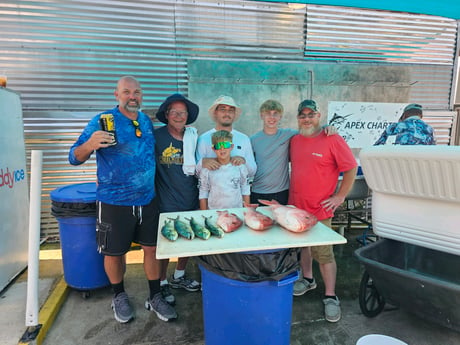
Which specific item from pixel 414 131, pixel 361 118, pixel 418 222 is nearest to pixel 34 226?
pixel 418 222

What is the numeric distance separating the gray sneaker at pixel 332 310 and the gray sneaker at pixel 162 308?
4.93ft

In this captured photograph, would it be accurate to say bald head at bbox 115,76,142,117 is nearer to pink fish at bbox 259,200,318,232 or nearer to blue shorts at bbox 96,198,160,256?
blue shorts at bbox 96,198,160,256

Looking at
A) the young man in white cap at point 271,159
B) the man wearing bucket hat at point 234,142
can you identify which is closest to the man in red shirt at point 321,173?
the young man in white cap at point 271,159

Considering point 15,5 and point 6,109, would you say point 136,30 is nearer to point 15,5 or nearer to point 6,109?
point 15,5

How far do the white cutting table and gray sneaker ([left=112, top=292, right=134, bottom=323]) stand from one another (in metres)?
1.42

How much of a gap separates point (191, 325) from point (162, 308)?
329 millimetres

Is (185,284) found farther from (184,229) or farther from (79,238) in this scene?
(184,229)

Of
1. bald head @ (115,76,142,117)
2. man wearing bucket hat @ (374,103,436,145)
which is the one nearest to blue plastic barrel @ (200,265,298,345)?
bald head @ (115,76,142,117)

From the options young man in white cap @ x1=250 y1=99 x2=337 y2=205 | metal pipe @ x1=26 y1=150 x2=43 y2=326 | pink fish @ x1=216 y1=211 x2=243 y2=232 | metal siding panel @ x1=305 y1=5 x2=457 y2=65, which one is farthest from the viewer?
metal siding panel @ x1=305 y1=5 x2=457 y2=65

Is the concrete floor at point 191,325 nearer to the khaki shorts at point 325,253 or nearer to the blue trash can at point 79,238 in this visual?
the blue trash can at point 79,238

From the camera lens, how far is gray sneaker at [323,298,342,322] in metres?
2.69

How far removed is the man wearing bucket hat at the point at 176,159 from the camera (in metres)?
2.72

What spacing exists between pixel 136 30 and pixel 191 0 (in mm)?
952

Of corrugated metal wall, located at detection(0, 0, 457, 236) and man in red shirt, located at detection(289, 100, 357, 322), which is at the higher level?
corrugated metal wall, located at detection(0, 0, 457, 236)
